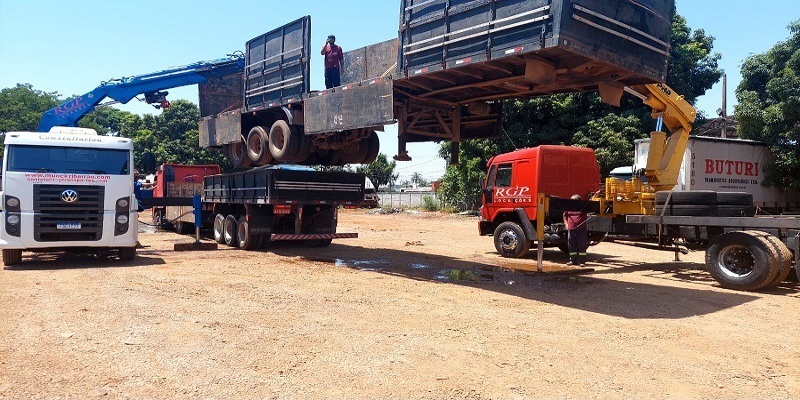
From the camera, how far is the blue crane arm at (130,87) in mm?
15500

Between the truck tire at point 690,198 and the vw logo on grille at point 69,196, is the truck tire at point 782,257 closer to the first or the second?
the truck tire at point 690,198

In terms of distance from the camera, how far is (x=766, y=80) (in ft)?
69.1

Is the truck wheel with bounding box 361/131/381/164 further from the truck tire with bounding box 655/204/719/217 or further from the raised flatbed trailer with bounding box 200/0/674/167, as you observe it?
the truck tire with bounding box 655/204/719/217

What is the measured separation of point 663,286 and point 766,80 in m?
16.5

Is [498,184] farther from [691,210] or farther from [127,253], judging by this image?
[127,253]

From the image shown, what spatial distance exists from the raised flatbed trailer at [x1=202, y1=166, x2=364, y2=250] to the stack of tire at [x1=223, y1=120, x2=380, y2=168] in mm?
401

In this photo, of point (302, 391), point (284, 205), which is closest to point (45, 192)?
point (284, 205)

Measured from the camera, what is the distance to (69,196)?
33.5 feet

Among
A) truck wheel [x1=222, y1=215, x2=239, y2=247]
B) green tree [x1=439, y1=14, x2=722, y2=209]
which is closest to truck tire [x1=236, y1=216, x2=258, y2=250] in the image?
truck wheel [x1=222, y1=215, x2=239, y2=247]

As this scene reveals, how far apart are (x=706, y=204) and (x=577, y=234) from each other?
8.12 feet

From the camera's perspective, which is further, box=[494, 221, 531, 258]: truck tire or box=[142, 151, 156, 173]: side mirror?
box=[494, 221, 531, 258]: truck tire

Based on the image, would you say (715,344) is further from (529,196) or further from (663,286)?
(529,196)

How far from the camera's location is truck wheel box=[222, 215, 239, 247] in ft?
46.9

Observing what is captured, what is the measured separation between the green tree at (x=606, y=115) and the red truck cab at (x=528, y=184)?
9.99m
